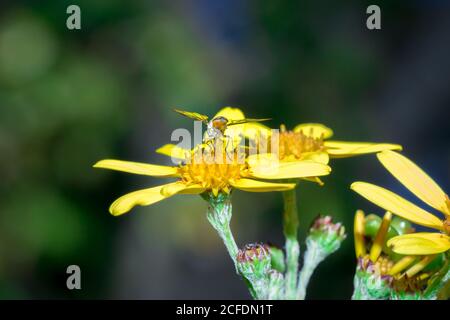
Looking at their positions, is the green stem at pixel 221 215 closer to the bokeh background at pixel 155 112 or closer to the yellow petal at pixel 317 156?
the yellow petal at pixel 317 156

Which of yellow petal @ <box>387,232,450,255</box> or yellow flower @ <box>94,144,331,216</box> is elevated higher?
yellow flower @ <box>94,144,331,216</box>

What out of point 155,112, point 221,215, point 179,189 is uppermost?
point 155,112

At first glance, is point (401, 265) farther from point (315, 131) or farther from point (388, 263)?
point (315, 131)

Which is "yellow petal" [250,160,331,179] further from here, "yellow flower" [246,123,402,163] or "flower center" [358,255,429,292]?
"flower center" [358,255,429,292]

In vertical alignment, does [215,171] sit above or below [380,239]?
above

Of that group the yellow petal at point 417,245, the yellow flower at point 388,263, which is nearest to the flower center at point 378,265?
the yellow flower at point 388,263

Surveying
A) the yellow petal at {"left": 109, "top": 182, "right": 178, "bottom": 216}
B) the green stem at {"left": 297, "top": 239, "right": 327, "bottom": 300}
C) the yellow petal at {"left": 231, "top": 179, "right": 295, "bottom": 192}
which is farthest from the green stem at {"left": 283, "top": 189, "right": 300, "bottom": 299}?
the yellow petal at {"left": 109, "top": 182, "right": 178, "bottom": 216}

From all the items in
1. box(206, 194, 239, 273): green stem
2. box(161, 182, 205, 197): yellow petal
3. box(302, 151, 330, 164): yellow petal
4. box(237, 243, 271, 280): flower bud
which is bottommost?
box(237, 243, 271, 280): flower bud

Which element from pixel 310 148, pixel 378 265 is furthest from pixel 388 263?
pixel 310 148
